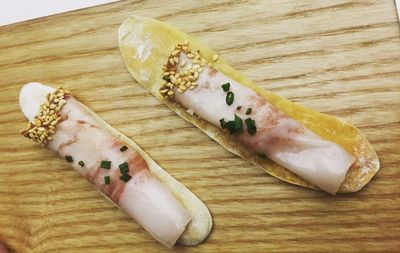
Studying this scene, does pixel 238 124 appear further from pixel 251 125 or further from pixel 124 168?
pixel 124 168

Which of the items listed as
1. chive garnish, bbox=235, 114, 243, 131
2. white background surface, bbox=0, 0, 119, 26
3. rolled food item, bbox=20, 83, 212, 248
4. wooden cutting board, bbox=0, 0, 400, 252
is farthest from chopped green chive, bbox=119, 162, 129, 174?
white background surface, bbox=0, 0, 119, 26

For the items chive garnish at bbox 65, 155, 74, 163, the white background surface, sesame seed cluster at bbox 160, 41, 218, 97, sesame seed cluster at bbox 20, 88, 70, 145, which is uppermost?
the white background surface

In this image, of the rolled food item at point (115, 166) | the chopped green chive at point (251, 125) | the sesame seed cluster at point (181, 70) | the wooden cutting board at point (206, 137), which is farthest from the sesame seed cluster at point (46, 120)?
the chopped green chive at point (251, 125)

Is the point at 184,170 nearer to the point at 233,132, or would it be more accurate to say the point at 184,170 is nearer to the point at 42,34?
the point at 233,132

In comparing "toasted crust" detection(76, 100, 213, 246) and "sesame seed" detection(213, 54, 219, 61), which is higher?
"sesame seed" detection(213, 54, 219, 61)

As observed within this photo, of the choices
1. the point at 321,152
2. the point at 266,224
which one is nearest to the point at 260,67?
the point at 321,152

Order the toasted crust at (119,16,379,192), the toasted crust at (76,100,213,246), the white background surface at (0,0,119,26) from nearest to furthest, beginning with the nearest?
the toasted crust at (119,16,379,192) < the toasted crust at (76,100,213,246) < the white background surface at (0,0,119,26)

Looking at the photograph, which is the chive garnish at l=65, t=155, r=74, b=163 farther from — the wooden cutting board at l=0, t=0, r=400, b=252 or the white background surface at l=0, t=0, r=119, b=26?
the white background surface at l=0, t=0, r=119, b=26
